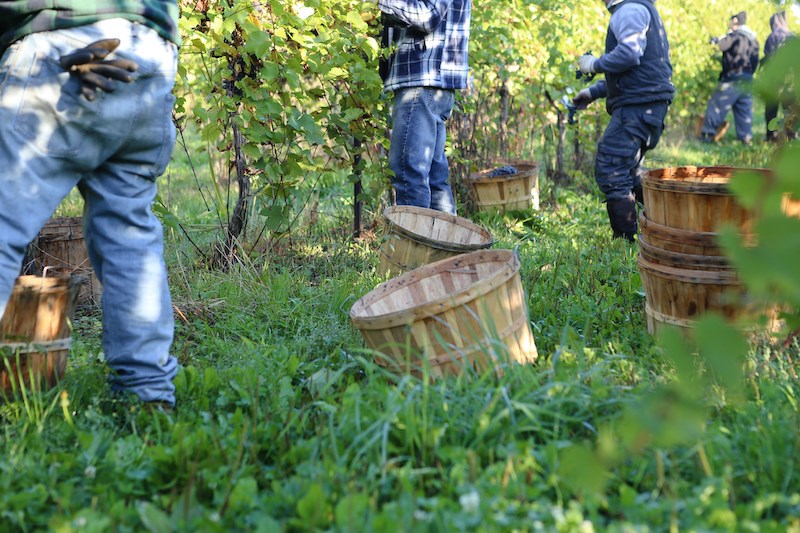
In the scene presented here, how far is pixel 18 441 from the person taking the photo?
2.24 m

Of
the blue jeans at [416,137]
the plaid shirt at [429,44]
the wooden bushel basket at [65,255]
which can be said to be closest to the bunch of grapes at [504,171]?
the blue jeans at [416,137]

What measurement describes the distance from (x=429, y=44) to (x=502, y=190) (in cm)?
186

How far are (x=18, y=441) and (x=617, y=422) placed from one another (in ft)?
5.34

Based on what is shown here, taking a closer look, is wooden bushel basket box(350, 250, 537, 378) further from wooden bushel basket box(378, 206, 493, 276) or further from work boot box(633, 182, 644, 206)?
work boot box(633, 182, 644, 206)

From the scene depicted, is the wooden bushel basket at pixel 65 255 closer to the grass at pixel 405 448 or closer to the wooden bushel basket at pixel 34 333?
the grass at pixel 405 448

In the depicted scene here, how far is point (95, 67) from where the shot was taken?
2.28 meters

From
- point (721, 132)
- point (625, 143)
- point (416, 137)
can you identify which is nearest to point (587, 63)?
point (625, 143)

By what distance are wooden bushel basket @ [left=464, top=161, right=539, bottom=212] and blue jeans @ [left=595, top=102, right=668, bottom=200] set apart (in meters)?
0.83

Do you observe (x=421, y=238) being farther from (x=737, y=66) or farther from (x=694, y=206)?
(x=737, y=66)

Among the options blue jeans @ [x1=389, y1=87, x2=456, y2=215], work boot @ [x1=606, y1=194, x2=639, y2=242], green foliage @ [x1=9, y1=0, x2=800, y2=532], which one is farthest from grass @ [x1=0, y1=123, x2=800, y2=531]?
work boot @ [x1=606, y1=194, x2=639, y2=242]

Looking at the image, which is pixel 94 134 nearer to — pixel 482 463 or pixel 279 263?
pixel 482 463

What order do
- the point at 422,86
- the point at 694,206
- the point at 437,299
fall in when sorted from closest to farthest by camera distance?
the point at 437,299 → the point at 694,206 → the point at 422,86

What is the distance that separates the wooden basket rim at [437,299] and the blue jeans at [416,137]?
145 centimetres

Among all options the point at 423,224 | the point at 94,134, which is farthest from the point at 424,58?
the point at 94,134
